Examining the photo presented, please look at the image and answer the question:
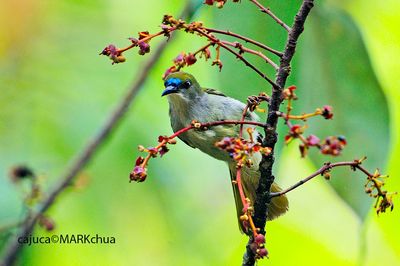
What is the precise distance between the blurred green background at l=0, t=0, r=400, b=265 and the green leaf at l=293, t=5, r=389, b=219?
12 cm

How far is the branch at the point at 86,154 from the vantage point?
1.38 metres

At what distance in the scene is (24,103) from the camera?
1546 millimetres

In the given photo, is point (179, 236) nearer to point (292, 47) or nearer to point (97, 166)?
point (97, 166)

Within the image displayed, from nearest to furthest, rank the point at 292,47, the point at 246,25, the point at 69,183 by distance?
the point at 292,47 → the point at 246,25 → the point at 69,183

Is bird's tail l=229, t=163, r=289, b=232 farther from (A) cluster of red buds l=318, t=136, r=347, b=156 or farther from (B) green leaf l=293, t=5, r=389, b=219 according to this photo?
(A) cluster of red buds l=318, t=136, r=347, b=156

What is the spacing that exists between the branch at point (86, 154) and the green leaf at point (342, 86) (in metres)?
0.28

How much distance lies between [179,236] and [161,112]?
27cm

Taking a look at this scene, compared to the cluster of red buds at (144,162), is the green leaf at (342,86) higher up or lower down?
higher up

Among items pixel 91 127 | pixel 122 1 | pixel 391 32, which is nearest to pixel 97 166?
pixel 91 127

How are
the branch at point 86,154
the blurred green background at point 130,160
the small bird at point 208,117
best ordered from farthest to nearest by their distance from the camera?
1. the blurred green background at point 130,160
2. the branch at point 86,154
3. the small bird at point 208,117

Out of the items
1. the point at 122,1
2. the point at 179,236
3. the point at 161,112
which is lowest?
the point at 179,236

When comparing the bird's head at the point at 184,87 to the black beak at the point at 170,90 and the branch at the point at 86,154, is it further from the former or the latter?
the branch at the point at 86,154

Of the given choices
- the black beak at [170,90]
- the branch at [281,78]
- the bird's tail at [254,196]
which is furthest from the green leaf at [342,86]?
the branch at [281,78]

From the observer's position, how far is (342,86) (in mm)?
1276
